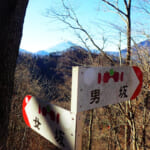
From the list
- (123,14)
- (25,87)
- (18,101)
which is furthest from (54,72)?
(123,14)

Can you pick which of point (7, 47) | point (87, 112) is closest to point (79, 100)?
point (7, 47)

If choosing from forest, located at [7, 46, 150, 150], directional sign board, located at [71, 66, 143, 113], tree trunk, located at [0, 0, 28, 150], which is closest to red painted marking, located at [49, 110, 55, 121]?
directional sign board, located at [71, 66, 143, 113]

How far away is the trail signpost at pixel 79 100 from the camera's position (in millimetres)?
1005

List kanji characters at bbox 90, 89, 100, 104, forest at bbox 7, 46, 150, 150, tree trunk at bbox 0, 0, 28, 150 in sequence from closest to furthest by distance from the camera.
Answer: kanji characters at bbox 90, 89, 100, 104 → tree trunk at bbox 0, 0, 28, 150 → forest at bbox 7, 46, 150, 150

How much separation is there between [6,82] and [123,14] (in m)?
3.24

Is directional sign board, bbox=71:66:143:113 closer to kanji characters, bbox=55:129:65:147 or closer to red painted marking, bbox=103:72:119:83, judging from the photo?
red painted marking, bbox=103:72:119:83

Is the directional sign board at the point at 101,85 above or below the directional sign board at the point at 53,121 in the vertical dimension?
above

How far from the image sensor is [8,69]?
70.9 inches

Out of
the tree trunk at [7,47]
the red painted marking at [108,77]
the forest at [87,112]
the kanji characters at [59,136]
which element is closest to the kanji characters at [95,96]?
the red painted marking at [108,77]

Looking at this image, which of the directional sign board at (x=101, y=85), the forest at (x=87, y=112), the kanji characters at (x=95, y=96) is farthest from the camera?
the forest at (x=87, y=112)

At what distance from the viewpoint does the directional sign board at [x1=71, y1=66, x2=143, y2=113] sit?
3.27ft

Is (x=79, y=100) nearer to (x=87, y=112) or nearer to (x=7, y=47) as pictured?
(x=7, y=47)

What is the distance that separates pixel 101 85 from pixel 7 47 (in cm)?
121

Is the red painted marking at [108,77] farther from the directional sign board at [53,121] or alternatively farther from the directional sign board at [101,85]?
the directional sign board at [53,121]
